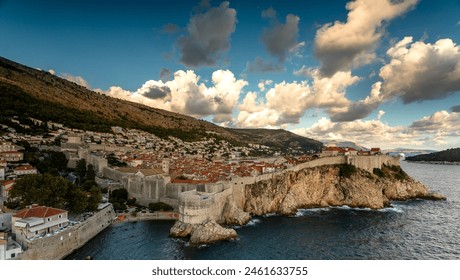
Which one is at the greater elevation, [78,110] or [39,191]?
[78,110]

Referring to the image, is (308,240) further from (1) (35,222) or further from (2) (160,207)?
(1) (35,222)

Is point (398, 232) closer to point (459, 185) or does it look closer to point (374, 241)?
point (374, 241)

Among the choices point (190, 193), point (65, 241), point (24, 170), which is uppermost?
point (24, 170)

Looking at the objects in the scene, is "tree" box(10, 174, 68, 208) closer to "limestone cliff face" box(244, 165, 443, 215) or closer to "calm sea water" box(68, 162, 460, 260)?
"calm sea water" box(68, 162, 460, 260)

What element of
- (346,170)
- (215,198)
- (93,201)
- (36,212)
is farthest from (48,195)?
(346,170)

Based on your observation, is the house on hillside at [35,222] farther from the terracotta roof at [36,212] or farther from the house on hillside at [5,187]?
the house on hillside at [5,187]
